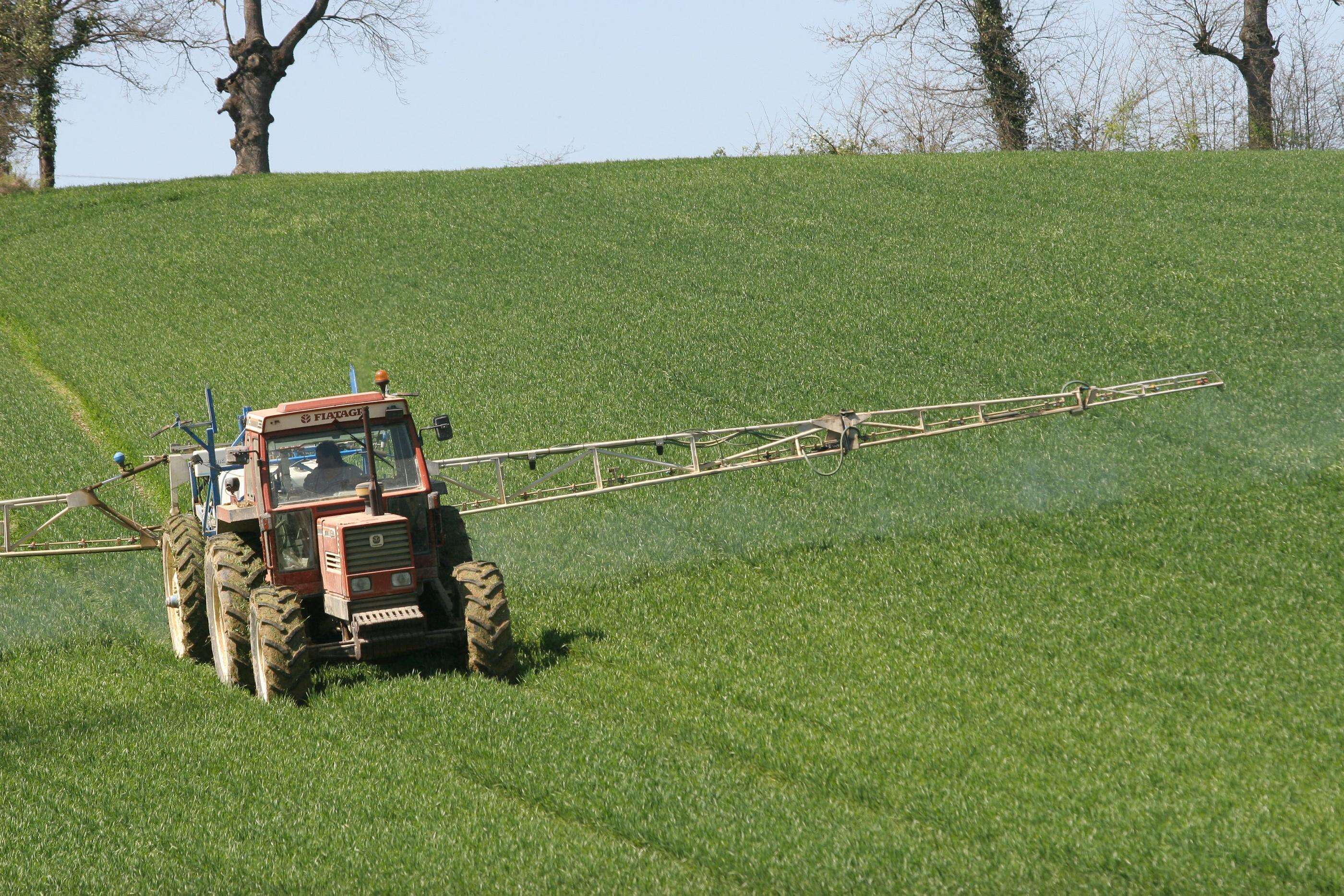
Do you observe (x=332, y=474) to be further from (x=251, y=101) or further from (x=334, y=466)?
(x=251, y=101)

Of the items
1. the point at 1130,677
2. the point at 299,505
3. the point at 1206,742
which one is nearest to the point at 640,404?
the point at 299,505

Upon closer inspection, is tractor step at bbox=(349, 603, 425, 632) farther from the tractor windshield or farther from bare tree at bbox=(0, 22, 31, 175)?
bare tree at bbox=(0, 22, 31, 175)

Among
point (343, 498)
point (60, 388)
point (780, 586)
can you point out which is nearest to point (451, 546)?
point (343, 498)

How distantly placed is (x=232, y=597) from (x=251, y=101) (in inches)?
1718

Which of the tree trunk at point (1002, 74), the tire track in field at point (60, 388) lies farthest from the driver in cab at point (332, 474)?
the tree trunk at point (1002, 74)

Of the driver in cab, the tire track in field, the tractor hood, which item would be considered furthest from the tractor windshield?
the tire track in field

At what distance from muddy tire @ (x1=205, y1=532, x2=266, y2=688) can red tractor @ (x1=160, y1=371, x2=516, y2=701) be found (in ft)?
0.04

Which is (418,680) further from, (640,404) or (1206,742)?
(640,404)

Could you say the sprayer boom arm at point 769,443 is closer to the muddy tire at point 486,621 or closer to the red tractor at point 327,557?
the red tractor at point 327,557

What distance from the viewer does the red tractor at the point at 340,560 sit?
412 inches

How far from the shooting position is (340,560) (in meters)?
10.5

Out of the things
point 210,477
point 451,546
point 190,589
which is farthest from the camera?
point 210,477

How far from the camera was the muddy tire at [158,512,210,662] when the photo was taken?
40.8 ft

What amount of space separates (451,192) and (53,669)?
97.4 ft
